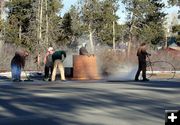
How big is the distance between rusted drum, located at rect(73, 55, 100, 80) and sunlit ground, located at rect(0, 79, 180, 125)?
24.4 ft

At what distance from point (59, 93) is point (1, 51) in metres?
29.0

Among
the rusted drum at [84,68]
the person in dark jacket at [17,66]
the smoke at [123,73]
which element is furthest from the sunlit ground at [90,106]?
the smoke at [123,73]

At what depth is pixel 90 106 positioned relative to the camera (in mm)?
12023

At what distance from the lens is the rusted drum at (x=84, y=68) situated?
24.3 meters

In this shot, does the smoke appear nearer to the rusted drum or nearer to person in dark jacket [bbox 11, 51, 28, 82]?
the rusted drum

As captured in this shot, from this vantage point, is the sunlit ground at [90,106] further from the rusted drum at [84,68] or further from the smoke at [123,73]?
the smoke at [123,73]

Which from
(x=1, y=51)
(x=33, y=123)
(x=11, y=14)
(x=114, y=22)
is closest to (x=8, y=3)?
(x=11, y=14)

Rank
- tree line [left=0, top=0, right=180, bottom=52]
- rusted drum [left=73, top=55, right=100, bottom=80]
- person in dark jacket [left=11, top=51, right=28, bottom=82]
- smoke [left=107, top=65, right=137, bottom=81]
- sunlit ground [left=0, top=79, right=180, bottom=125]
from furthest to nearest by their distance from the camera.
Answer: tree line [left=0, top=0, right=180, bottom=52]
smoke [left=107, top=65, right=137, bottom=81]
rusted drum [left=73, top=55, right=100, bottom=80]
person in dark jacket [left=11, top=51, right=28, bottom=82]
sunlit ground [left=0, top=79, right=180, bottom=125]

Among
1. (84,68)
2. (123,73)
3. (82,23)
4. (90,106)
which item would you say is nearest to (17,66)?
(84,68)

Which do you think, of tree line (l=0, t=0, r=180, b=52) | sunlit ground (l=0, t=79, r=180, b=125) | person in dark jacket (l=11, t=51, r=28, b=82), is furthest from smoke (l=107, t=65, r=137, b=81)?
tree line (l=0, t=0, r=180, b=52)

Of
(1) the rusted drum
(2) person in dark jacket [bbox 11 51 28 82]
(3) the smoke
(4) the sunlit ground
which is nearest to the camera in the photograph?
(4) the sunlit ground

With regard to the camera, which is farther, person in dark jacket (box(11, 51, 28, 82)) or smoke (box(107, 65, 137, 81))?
smoke (box(107, 65, 137, 81))

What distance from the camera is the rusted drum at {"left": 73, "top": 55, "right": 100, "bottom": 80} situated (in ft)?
79.7

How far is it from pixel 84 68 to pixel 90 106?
12237 millimetres
